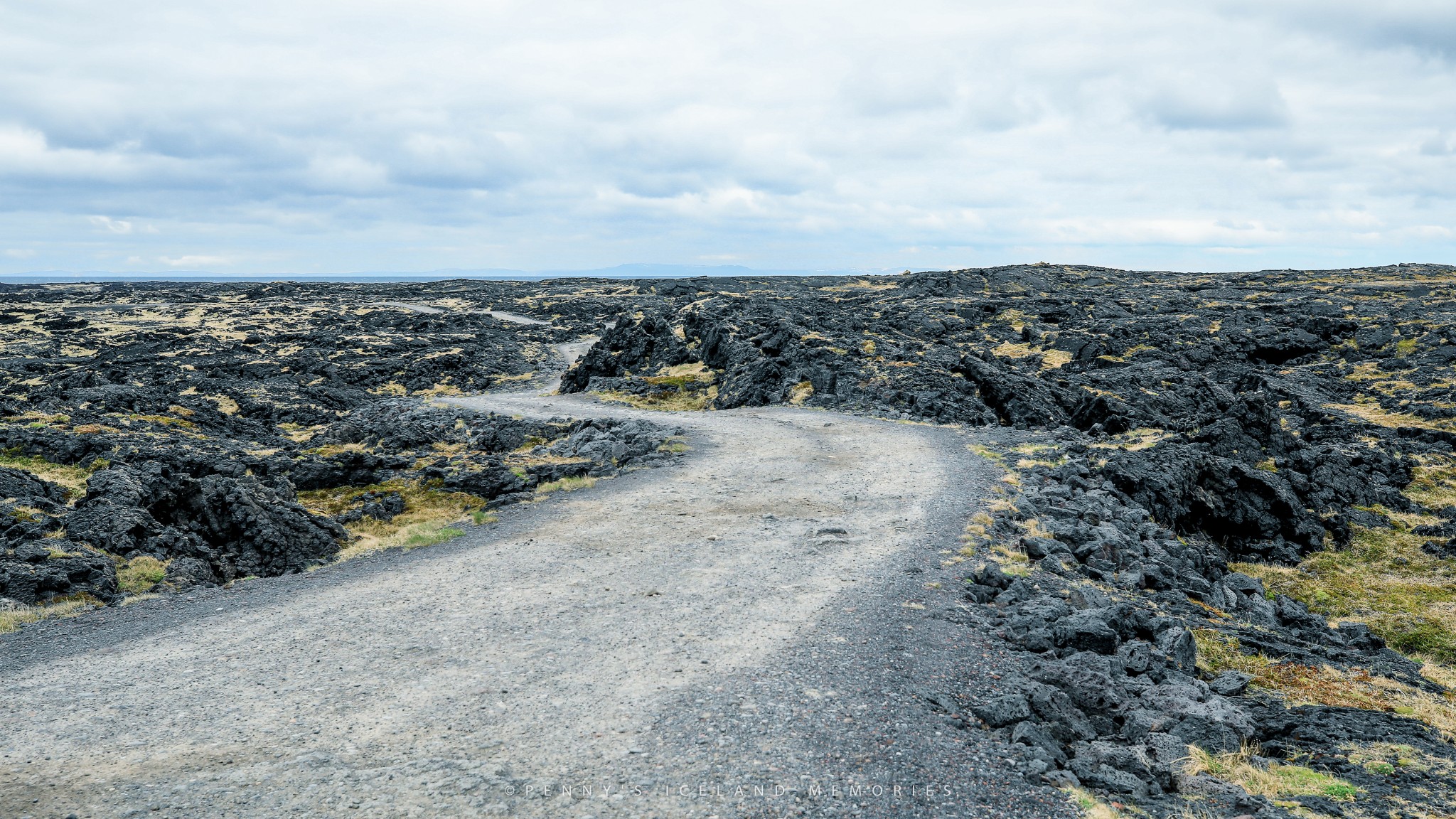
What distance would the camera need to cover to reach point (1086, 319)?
74812mm

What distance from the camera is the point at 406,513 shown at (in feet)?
82.8

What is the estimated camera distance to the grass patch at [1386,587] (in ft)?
70.9

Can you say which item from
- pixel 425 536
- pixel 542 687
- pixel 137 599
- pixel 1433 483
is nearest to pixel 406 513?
pixel 425 536

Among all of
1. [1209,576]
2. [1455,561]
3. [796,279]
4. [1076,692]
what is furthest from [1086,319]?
[796,279]

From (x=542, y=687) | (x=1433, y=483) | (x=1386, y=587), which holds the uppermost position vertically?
(x=542, y=687)

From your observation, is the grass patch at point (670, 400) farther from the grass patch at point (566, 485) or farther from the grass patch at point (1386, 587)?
the grass patch at point (1386, 587)

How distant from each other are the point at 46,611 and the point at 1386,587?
36136 millimetres

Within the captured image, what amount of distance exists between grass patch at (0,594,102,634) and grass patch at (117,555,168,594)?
82 cm

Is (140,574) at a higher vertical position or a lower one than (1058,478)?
lower

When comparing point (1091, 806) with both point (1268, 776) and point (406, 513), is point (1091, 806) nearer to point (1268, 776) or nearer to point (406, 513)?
point (1268, 776)

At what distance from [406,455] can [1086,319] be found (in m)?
64.9

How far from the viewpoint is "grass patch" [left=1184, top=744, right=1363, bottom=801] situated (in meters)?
9.52

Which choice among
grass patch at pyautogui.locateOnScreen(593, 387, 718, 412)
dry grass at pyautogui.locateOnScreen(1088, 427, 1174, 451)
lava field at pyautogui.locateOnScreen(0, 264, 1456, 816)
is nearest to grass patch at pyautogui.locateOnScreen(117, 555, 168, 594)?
lava field at pyautogui.locateOnScreen(0, 264, 1456, 816)

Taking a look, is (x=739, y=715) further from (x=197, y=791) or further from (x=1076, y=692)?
(x=197, y=791)
